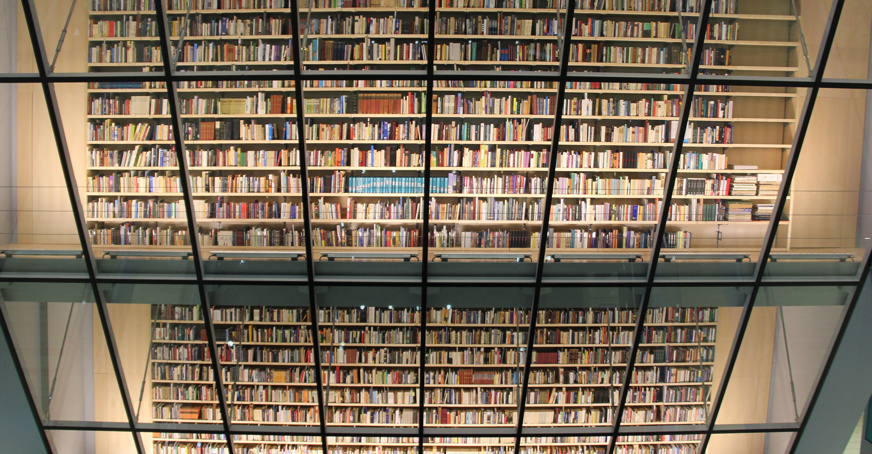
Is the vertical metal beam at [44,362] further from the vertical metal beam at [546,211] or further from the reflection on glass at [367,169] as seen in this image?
the vertical metal beam at [546,211]

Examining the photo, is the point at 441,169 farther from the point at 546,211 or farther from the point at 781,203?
the point at 781,203

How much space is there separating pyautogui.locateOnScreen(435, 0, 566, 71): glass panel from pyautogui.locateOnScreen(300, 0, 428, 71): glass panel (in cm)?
20

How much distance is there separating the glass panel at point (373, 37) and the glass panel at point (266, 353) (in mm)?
2138

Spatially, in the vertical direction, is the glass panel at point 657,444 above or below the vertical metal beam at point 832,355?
below

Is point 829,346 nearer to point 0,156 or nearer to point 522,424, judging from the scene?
point 522,424

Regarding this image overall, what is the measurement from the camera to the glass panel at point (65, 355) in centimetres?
560

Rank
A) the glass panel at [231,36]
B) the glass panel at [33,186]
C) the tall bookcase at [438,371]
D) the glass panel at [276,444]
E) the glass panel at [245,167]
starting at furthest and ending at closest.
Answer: the glass panel at [276,444] < the tall bookcase at [438,371] < the glass panel at [245,167] < the glass panel at [33,186] < the glass panel at [231,36]

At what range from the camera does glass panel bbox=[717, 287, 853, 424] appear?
5.61 meters

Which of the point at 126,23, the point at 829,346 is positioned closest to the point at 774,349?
the point at 829,346

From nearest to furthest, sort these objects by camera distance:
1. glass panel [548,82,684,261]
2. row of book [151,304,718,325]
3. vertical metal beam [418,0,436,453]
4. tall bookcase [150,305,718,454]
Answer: vertical metal beam [418,0,436,453]
glass panel [548,82,684,261]
row of book [151,304,718,325]
tall bookcase [150,305,718,454]

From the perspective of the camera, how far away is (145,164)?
5.34 metres

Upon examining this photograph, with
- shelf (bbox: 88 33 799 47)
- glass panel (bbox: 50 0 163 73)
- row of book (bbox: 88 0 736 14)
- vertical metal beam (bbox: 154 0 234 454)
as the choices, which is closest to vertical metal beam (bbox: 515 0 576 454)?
row of book (bbox: 88 0 736 14)

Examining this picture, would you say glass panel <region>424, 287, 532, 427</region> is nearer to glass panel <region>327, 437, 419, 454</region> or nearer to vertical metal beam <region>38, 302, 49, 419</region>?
glass panel <region>327, 437, 419, 454</region>

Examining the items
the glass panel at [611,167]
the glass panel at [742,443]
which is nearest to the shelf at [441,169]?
the glass panel at [611,167]
